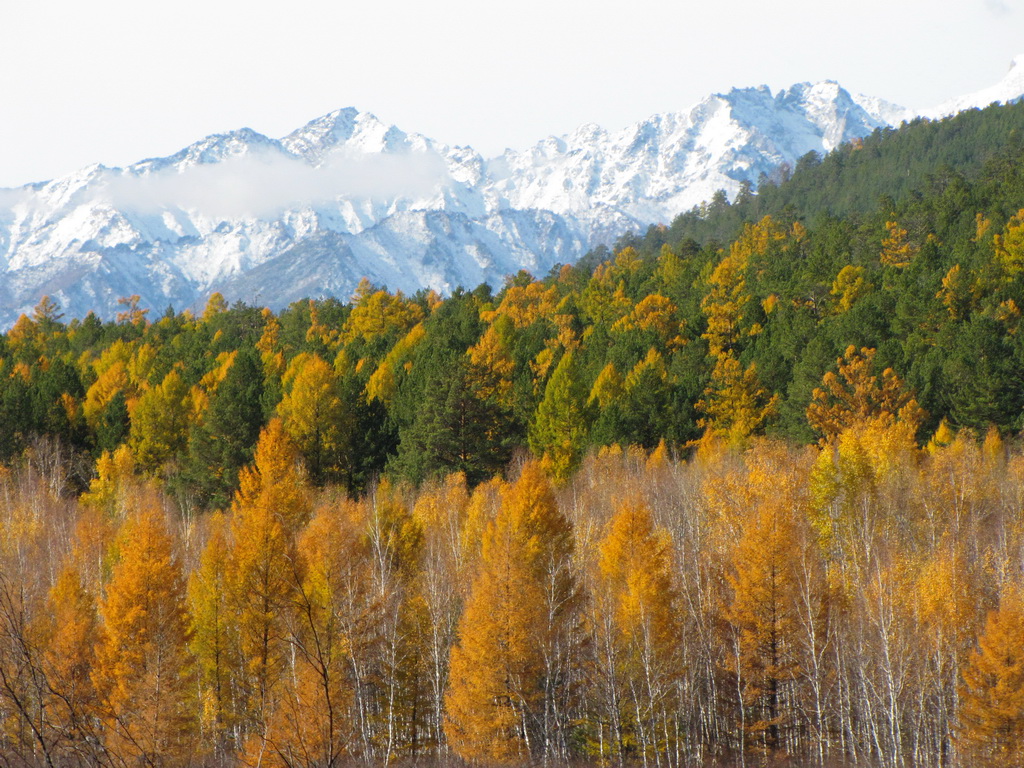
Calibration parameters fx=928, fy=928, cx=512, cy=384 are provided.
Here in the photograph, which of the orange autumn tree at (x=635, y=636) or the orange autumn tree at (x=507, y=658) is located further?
the orange autumn tree at (x=635, y=636)

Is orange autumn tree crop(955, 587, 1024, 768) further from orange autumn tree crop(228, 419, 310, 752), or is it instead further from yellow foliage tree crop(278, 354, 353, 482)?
yellow foliage tree crop(278, 354, 353, 482)

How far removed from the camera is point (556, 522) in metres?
35.8

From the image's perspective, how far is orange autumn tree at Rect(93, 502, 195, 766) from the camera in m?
26.6

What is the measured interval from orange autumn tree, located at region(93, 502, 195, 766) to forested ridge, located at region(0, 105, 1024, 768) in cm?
14

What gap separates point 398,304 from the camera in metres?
99.7

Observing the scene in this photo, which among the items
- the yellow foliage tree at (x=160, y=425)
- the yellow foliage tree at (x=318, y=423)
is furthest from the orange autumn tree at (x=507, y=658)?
the yellow foliage tree at (x=160, y=425)

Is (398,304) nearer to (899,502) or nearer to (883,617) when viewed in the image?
(899,502)

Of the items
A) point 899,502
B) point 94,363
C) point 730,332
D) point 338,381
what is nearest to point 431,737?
point 899,502

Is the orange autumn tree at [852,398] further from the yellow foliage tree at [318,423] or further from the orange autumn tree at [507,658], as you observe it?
the orange autumn tree at [507,658]

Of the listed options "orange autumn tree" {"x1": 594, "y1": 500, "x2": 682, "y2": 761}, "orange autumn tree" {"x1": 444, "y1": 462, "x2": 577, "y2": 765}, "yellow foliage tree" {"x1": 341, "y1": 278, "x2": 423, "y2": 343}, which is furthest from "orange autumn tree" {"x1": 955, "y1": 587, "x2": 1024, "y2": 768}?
"yellow foliage tree" {"x1": 341, "y1": 278, "x2": 423, "y2": 343}

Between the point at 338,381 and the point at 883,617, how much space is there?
43.4 meters

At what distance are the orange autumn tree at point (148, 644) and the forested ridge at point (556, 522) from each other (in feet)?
0.48

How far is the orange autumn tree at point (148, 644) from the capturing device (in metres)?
26.6

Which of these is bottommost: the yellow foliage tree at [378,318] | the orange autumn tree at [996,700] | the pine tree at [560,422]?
the orange autumn tree at [996,700]
